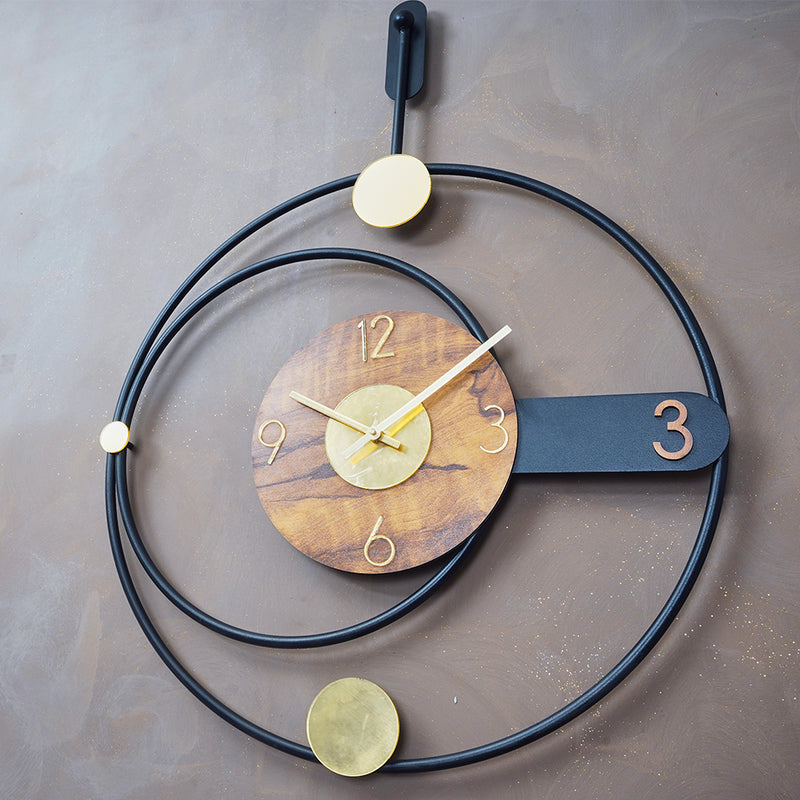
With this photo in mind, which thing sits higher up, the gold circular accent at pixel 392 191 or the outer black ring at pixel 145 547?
the gold circular accent at pixel 392 191

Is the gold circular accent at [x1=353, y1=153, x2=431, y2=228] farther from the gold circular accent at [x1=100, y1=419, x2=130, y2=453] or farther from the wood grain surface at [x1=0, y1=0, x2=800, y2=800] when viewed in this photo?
the gold circular accent at [x1=100, y1=419, x2=130, y2=453]

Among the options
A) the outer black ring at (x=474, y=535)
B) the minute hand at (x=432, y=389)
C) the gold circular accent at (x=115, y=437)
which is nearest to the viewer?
the outer black ring at (x=474, y=535)

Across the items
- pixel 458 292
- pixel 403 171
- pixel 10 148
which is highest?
pixel 10 148

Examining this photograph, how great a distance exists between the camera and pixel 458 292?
0.97 meters

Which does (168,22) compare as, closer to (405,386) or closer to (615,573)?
(405,386)

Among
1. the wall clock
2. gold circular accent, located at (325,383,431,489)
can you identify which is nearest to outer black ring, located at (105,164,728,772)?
the wall clock

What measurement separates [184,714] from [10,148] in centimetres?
99

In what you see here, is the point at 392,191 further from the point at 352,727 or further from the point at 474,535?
the point at 352,727

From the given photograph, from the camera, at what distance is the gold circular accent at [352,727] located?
2.67ft

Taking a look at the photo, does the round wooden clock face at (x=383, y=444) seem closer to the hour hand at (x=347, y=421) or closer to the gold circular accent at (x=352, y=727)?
the hour hand at (x=347, y=421)

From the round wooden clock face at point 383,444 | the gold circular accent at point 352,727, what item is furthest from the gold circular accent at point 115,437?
the gold circular accent at point 352,727

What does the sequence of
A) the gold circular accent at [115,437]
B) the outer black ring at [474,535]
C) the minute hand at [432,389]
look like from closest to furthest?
the outer black ring at [474,535], the minute hand at [432,389], the gold circular accent at [115,437]

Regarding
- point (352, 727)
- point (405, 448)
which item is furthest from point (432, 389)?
point (352, 727)

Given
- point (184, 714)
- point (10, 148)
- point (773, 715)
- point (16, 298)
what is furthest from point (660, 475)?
point (10, 148)
